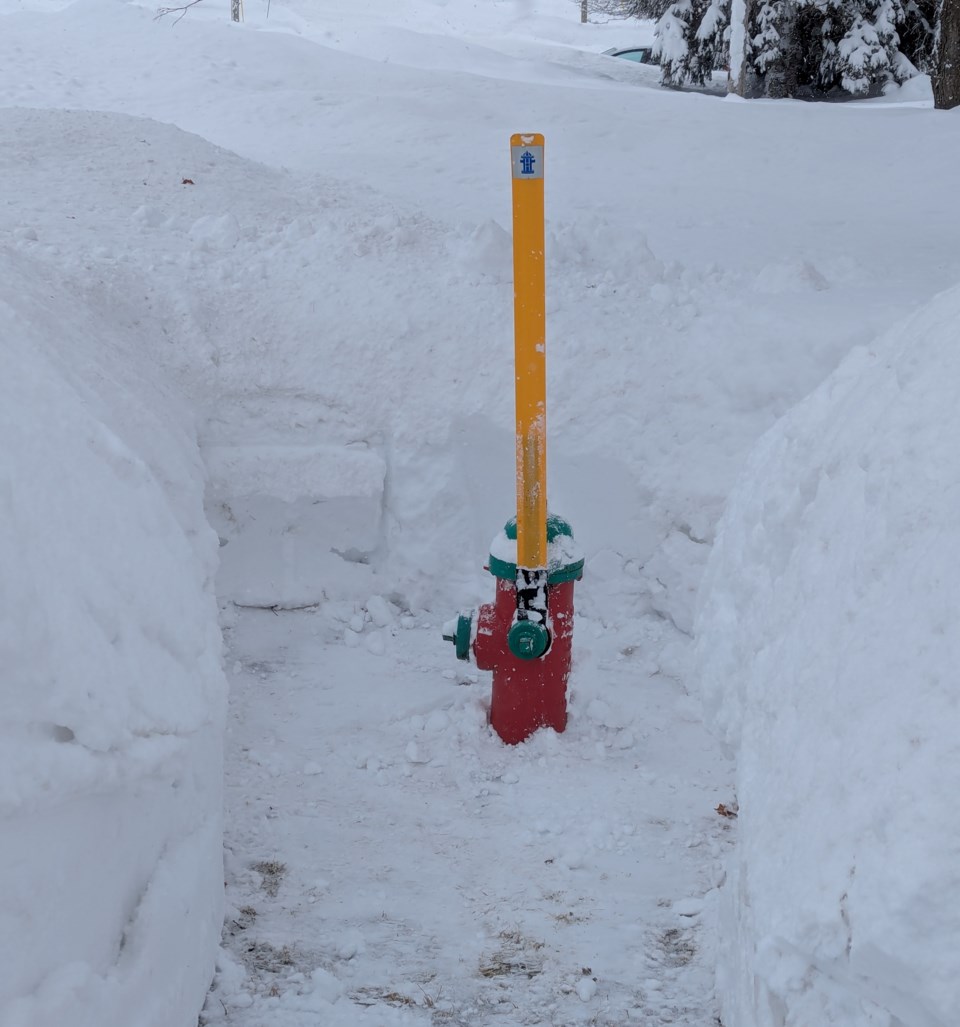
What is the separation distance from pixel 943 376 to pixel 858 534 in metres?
0.27

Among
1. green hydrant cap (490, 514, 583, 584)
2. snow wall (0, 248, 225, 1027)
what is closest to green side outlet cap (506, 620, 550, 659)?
green hydrant cap (490, 514, 583, 584)

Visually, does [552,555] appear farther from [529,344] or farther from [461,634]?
[529,344]

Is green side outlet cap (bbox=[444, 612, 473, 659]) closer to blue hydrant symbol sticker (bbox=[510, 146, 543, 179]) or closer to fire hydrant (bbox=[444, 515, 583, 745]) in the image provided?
fire hydrant (bbox=[444, 515, 583, 745])

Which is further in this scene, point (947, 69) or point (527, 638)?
point (947, 69)

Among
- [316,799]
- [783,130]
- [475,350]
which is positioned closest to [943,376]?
[316,799]

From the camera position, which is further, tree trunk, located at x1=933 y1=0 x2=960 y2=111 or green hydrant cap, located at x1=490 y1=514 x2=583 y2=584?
tree trunk, located at x1=933 y1=0 x2=960 y2=111

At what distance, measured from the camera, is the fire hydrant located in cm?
328

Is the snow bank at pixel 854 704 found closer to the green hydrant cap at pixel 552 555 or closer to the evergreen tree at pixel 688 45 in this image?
the green hydrant cap at pixel 552 555

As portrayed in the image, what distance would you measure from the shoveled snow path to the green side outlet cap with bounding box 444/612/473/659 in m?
0.28

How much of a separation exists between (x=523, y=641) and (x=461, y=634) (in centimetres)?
24

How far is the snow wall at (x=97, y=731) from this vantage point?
5.03 ft

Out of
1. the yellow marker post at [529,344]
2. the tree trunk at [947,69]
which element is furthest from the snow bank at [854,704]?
the tree trunk at [947,69]

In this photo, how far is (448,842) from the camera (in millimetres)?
3008

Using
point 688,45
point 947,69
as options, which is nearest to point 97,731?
point 947,69
